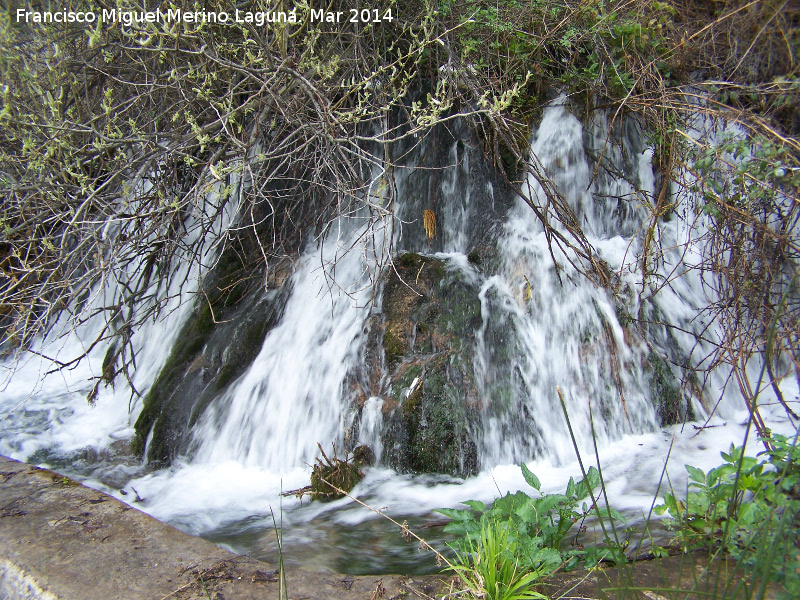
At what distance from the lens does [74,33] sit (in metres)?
4.00

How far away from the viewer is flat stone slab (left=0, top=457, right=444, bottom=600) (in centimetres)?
195

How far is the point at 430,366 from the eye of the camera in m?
3.68

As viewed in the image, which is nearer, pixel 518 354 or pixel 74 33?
pixel 518 354

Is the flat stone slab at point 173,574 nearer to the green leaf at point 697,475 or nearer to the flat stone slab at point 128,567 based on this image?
the flat stone slab at point 128,567

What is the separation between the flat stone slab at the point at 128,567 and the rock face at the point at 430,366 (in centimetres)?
139

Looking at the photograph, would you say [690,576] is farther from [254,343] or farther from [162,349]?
[162,349]

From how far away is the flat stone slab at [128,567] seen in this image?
195 cm

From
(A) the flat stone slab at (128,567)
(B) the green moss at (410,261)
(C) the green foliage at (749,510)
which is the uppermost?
(B) the green moss at (410,261)

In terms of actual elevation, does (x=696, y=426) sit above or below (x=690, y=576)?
above

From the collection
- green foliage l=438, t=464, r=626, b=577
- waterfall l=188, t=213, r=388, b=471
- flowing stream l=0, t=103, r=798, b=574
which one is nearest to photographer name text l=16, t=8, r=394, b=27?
flowing stream l=0, t=103, r=798, b=574

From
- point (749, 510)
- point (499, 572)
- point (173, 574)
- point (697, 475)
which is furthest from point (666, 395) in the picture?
point (173, 574)

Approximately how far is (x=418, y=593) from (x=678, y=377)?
2.69 metres

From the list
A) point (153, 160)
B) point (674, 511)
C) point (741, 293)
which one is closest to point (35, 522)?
point (153, 160)

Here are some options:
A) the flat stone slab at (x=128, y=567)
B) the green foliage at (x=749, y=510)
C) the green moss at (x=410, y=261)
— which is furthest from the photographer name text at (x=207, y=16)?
the green foliage at (x=749, y=510)
